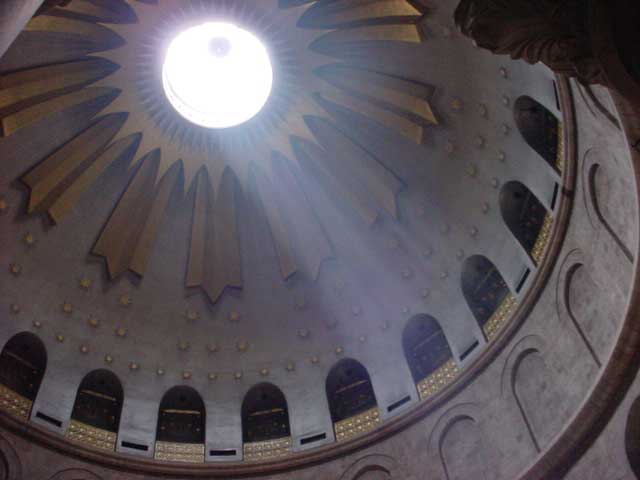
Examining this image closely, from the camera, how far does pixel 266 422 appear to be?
17062 millimetres

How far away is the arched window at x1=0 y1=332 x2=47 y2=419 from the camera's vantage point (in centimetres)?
1491

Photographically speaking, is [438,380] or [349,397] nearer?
[438,380]

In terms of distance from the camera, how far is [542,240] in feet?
47.4

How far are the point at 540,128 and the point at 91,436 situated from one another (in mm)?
12119

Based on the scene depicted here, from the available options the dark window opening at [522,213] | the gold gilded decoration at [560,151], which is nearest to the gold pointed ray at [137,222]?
the dark window opening at [522,213]

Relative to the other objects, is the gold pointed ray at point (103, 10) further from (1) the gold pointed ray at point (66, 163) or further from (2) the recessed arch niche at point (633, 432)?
(2) the recessed arch niche at point (633, 432)

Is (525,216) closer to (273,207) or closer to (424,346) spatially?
(424,346)

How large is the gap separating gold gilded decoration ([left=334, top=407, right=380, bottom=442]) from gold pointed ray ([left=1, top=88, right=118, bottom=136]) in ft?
33.6

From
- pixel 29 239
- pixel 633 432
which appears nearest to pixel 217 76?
pixel 29 239

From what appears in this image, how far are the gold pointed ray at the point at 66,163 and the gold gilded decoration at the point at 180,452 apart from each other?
6.73 m

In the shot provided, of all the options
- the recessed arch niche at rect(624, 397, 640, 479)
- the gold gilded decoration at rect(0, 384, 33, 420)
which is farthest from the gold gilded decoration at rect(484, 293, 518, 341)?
the gold gilded decoration at rect(0, 384, 33, 420)

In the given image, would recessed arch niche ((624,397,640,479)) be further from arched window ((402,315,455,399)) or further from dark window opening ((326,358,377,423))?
dark window opening ((326,358,377,423))

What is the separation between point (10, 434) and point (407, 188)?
11.0 metres

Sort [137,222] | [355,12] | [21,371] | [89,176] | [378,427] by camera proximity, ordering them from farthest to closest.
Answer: [137,222], [89,176], [355,12], [21,371], [378,427]
